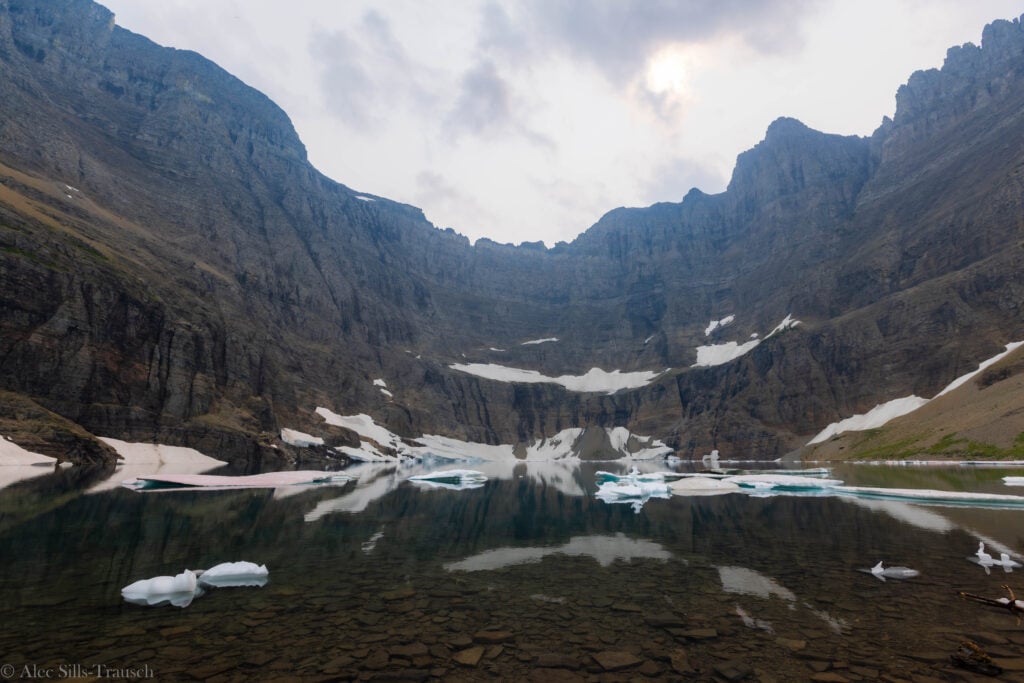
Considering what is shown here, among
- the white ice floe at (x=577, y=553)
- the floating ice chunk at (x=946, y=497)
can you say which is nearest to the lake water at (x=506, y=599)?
the white ice floe at (x=577, y=553)

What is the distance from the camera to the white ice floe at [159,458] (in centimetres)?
7369

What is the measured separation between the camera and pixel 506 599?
15.9 metres

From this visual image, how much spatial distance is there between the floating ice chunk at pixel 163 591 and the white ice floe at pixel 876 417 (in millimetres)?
142707

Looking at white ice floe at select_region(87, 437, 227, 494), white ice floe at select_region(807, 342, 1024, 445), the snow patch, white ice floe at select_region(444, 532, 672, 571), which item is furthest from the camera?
white ice floe at select_region(807, 342, 1024, 445)

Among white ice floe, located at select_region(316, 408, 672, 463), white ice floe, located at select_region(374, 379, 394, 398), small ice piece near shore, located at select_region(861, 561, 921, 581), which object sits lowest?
small ice piece near shore, located at select_region(861, 561, 921, 581)

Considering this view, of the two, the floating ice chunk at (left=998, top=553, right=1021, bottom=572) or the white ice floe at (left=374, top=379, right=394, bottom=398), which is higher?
the white ice floe at (left=374, top=379, right=394, bottom=398)

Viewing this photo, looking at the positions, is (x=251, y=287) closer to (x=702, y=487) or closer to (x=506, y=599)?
(x=702, y=487)

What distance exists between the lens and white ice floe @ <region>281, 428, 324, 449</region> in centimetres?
11269

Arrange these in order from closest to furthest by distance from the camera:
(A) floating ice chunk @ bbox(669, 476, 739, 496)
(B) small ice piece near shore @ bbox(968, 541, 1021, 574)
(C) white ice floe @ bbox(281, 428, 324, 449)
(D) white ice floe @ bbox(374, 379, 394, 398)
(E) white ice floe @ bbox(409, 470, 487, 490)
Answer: (B) small ice piece near shore @ bbox(968, 541, 1021, 574) → (A) floating ice chunk @ bbox(669, 476, 739, 496) → (E) white ice floe @ bbox(409, 470, 487, 490) → (C) white ice floe @ bbox(281, 428, 324, 449) → (D) white ice floe @ bbox(374, 379, 394, 398)

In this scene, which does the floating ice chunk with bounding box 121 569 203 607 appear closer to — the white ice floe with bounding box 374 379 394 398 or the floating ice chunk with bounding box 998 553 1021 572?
the floating ice chunk with bounding box 998 553 1021 572

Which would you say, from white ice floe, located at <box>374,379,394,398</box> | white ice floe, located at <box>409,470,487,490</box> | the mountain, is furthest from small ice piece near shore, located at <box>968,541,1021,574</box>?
white ice floe, located at <box>374,379,394,398</box>

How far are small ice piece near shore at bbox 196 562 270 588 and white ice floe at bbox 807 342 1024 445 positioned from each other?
140450 mm

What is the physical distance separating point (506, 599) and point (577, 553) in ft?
27.4

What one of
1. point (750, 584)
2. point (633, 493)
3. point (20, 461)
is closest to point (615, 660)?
point (750, 584)
